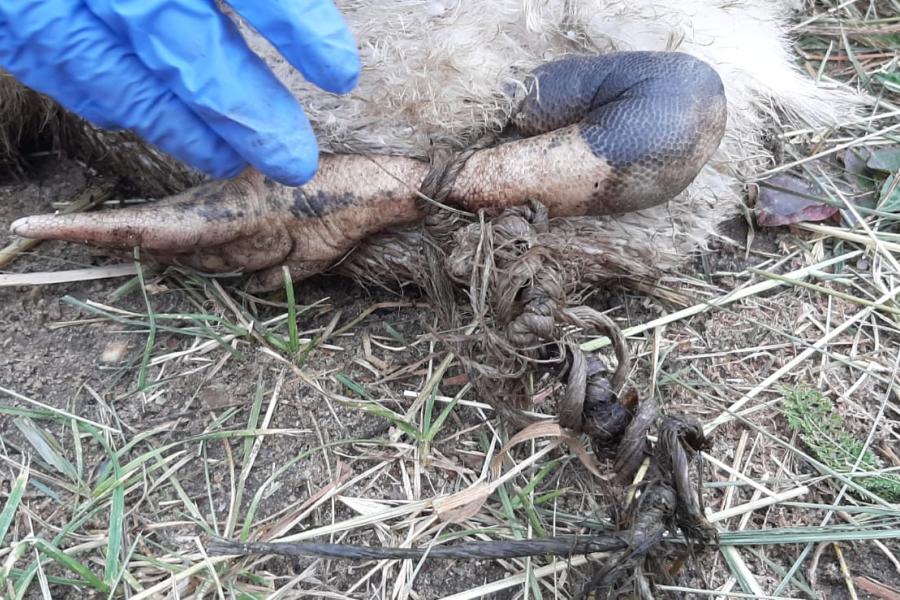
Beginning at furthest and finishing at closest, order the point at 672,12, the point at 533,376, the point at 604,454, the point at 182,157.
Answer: the point at 672,12, the point at 182,157, the point at 533,376, the point at 604,454

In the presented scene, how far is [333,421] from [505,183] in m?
0.64

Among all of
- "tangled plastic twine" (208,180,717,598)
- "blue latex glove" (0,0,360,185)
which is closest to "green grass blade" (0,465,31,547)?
"tangled plastic twine" (208,180,717,598)

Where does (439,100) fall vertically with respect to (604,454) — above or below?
above

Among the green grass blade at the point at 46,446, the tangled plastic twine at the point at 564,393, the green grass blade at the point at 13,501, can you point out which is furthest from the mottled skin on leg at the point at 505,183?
the green grass blade at the point at 13,501

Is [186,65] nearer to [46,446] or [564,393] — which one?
[46,446]

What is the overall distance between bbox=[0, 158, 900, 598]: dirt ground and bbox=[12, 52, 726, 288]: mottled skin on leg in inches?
6.5

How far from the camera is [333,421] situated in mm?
1593

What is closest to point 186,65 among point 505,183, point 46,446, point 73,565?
point 505,183

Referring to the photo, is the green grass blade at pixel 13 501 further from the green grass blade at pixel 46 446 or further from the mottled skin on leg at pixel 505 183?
the mottled skin on leg at pixel 505 183

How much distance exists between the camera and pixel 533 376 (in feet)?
5.01

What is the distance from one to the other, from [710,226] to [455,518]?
0.97 meters

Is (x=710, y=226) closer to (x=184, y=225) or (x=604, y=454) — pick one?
(x=604, y=454)

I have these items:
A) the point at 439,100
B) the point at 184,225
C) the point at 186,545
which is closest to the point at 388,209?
the point at 439,100

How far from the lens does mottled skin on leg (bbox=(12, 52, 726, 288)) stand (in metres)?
1.61
